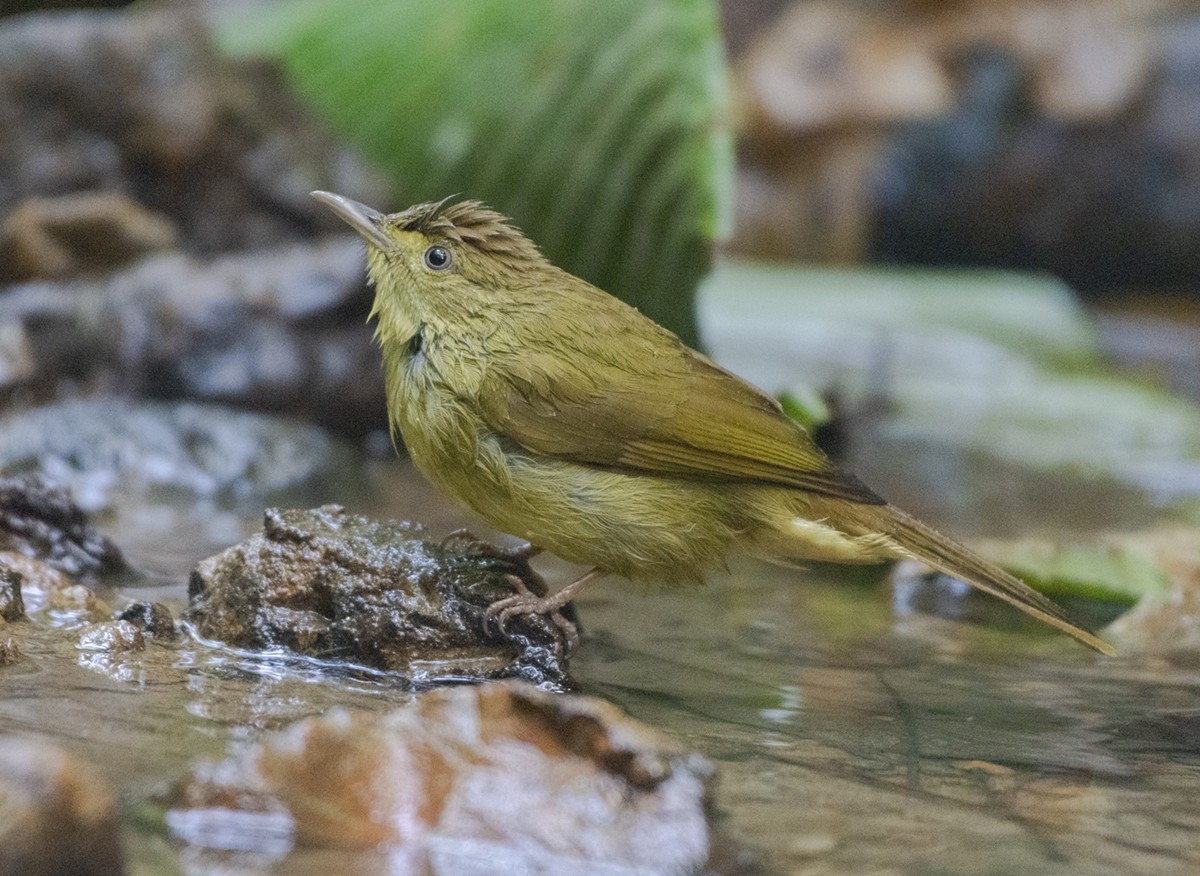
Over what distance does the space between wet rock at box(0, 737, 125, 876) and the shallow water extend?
0.13 m

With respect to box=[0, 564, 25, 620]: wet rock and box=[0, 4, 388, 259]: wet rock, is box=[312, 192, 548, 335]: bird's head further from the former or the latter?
box=[0, 4, 388, 259]: wet rock

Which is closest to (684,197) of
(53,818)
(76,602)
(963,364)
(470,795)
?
(76,602)

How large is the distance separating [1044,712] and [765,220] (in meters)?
10.5

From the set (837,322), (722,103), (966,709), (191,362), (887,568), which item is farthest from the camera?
(837,322)

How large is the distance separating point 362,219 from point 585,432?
0.95 metres

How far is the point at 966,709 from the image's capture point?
11.9 feet

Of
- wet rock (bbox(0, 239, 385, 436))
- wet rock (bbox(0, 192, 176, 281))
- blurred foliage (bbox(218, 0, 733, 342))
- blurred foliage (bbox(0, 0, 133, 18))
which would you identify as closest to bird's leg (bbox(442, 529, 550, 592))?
blurred foliage (bbox(218, 0, 733, 342))

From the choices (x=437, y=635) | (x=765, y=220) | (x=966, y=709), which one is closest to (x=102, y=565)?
(x=437, y=635)

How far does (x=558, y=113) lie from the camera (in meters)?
6.26

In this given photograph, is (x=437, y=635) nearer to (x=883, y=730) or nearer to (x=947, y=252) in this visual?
(x=883, y=730)

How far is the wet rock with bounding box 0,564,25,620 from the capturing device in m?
3.49

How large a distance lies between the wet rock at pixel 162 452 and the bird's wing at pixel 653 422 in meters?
2.33

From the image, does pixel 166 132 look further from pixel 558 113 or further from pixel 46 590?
pixel 46 590

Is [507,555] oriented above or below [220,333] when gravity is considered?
below
